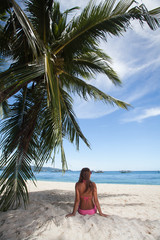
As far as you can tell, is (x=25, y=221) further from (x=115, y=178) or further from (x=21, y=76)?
(x=115, y=178)

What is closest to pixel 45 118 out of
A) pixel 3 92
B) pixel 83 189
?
pixel 3 92

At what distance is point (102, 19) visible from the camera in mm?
3691

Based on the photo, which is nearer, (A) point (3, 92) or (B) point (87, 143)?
(A) point (3, 92)

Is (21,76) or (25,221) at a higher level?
(21,76)

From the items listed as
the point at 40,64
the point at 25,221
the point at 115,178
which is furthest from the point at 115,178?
the point at 40,64

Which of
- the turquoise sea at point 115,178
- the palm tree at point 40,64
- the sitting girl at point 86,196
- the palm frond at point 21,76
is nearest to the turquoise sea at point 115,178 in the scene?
the turquoise sea at point 115,178

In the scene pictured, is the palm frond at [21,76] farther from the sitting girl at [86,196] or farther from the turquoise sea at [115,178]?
the turquoise sea at [115,178]

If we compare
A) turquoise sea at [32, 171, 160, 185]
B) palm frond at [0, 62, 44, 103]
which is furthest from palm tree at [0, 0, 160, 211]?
turquoise sea at [32, 171, 160, 185]

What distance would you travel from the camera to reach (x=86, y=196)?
3.38 m

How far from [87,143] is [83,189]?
225cm

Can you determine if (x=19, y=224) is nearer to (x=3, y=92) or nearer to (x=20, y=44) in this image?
(x=3, y=92)

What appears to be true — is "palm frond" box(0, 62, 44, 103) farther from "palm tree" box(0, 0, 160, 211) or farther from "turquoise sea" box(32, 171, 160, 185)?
"turquoise sea" box(32, 171, 160, 185)

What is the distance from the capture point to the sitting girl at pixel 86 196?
11.0ft

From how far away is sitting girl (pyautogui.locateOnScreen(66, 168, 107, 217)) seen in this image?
336 centimetres
